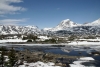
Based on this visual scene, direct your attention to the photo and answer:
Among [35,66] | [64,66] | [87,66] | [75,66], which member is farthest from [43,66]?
[87,66]

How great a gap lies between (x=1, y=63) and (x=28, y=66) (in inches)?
273

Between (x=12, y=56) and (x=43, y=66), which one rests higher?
(x=12, y=56)

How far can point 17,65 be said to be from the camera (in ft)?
131

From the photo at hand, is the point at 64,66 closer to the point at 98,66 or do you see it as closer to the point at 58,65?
the point at 58,65

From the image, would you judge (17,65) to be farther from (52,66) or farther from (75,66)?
(75,66)

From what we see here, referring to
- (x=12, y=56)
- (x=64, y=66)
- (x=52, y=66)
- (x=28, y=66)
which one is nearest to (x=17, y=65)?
(x=28, y=66)

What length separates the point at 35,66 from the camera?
39.2 meters

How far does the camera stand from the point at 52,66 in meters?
39.5

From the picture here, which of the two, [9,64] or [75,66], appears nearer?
[9,64]

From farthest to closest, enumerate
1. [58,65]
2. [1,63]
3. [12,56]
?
[58,65] < [1,63] < [12,56]

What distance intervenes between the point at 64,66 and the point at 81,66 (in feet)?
15.1

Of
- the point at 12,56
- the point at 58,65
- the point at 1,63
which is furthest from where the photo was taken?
the point at 58,65

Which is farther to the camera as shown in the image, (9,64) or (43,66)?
(43,66)

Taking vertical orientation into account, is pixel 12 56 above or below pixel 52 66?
above
